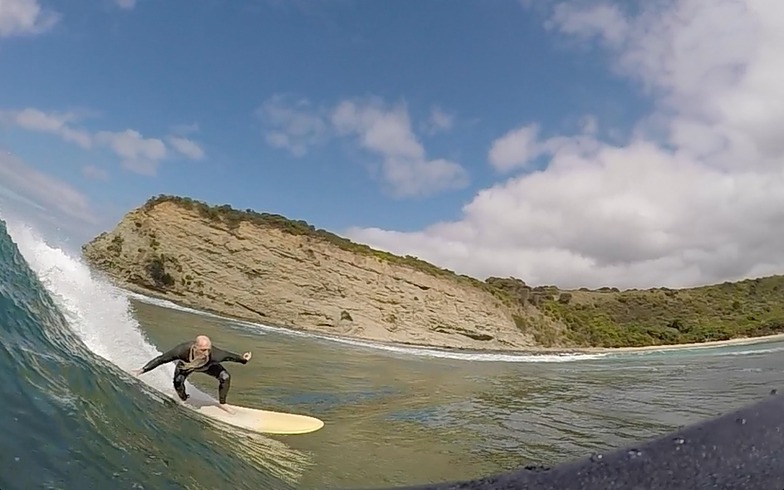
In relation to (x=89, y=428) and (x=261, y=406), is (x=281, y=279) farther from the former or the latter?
(x=89, y=428)

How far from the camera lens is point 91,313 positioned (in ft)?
51.5

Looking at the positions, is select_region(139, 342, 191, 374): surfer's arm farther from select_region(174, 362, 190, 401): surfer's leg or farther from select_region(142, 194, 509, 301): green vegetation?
select_region(142, 194, 509, 301): green vegetation

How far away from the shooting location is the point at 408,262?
56.7 m

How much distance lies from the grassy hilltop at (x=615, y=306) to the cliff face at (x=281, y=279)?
3.76 feet

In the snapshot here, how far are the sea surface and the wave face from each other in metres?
0.02

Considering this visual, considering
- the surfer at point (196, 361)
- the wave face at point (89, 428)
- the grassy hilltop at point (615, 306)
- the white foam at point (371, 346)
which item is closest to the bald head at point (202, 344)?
the surfer at point (196, 361)

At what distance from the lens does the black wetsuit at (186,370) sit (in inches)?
417

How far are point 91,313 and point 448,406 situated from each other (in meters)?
9.67

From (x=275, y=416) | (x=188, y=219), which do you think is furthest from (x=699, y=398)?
(x=188, y=219)

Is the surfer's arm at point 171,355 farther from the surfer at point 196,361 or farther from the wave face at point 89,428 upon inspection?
the wave face at point 89,428

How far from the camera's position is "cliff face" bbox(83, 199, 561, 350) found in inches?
1885

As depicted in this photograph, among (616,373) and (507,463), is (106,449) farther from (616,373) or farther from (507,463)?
(616,373)

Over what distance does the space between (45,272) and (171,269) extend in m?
32.8

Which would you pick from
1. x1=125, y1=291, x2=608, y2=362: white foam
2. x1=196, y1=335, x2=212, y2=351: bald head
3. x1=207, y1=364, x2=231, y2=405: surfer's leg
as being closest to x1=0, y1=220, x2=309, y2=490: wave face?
x1=207, y1=364, x2=231, y2=405: surfer's leg
